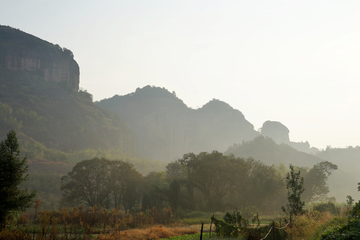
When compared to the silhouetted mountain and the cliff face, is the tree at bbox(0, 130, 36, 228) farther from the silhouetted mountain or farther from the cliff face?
the cliff face

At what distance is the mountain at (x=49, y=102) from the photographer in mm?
107750

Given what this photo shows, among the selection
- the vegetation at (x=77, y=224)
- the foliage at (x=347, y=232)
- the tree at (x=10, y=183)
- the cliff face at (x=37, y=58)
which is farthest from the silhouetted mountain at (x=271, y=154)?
the cliff face at (x=37, y=58)

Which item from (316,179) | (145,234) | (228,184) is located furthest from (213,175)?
(145,234)

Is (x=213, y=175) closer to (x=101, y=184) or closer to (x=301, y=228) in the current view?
(x=101, y=184)

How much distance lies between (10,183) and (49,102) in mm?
126723

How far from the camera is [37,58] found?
148 m

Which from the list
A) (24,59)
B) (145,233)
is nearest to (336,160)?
(145,233)

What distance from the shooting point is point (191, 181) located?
3706 cm

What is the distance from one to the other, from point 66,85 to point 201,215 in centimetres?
13930

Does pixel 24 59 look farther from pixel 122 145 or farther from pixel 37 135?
pixel 122 145

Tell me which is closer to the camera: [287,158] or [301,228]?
[301,228]

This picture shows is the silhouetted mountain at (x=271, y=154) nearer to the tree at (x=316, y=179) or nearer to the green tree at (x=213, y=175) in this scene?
the tree at (x=316, y=179)

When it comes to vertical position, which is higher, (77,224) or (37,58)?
(37,58)

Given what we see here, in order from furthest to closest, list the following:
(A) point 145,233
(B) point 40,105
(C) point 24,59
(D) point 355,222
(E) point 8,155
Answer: (C) point 24,59 → (B) point 40,105 → (A) point 145,233 → (E) point 8,155 → (D) point 355,222
